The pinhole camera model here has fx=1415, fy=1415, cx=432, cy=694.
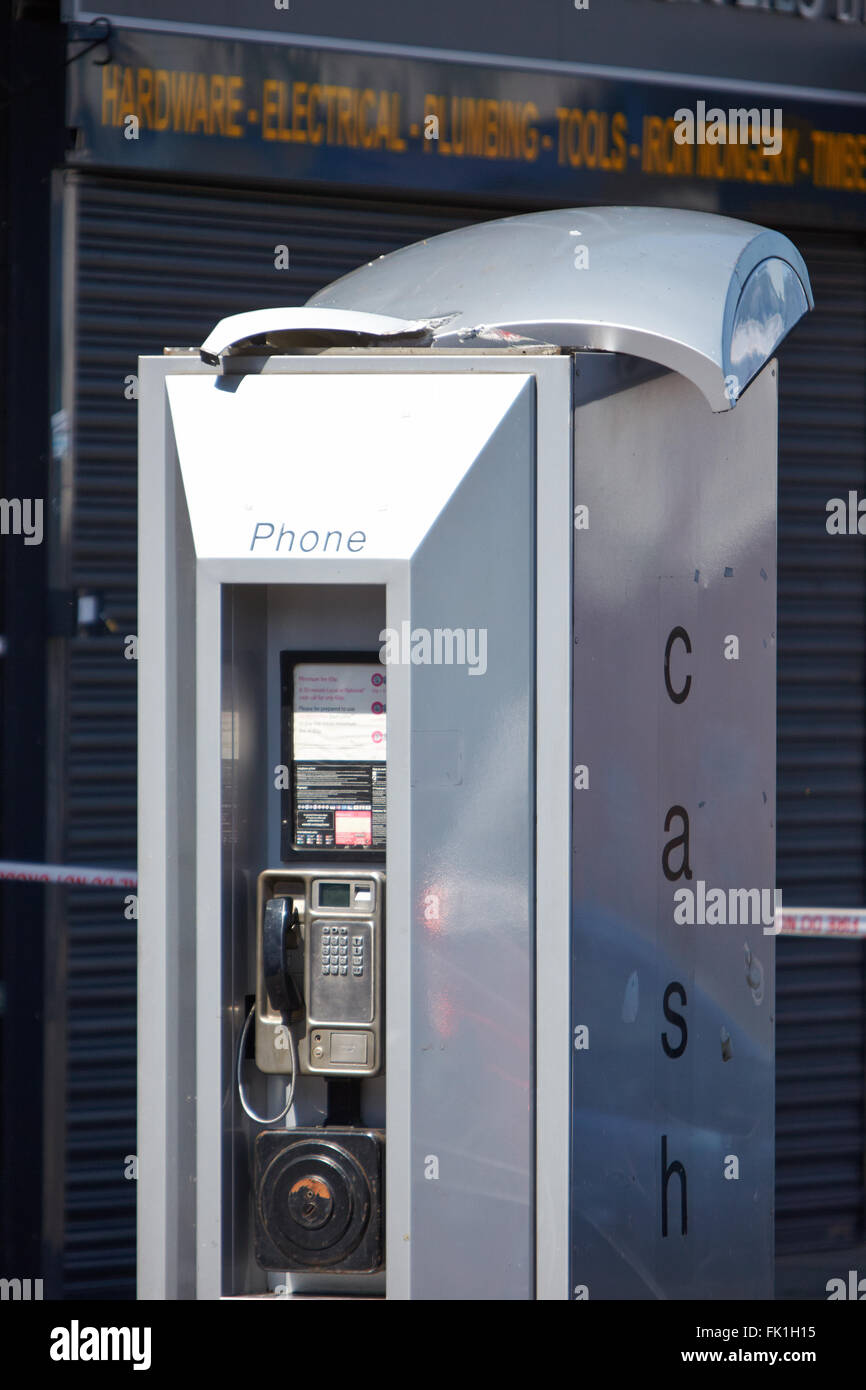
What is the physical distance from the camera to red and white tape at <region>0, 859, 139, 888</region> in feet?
17.1

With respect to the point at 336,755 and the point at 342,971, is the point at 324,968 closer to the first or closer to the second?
the point at 342,971

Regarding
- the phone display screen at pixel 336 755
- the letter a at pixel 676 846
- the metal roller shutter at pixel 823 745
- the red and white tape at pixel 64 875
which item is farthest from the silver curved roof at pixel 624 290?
the metal roller shutter at pixel 823 745

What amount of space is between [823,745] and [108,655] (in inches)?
118

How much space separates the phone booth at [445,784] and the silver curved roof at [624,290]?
1 centimetres

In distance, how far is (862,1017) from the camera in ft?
19.9

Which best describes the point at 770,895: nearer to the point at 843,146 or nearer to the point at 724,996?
the point at 724,996

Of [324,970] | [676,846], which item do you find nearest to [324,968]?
[324,970]

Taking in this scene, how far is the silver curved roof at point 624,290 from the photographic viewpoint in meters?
3.09

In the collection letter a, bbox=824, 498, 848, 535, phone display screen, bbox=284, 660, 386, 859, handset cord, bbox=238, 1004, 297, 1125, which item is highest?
letter a, bbox=824, 498, 848, 535

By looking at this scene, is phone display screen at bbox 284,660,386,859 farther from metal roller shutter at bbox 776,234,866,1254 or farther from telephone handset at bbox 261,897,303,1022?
metal roller shutter at bbox 776,234,866,1254

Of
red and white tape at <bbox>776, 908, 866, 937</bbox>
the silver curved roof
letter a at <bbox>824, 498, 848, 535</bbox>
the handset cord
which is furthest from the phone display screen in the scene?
letter a at <bbox>824, 498, 848, 535</bbox>

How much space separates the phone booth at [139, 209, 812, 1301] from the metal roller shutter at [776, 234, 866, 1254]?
8.60ft

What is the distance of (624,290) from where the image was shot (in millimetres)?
3223

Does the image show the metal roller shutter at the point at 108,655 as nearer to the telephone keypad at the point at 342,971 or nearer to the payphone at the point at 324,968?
the payphone at the point at 324,968
